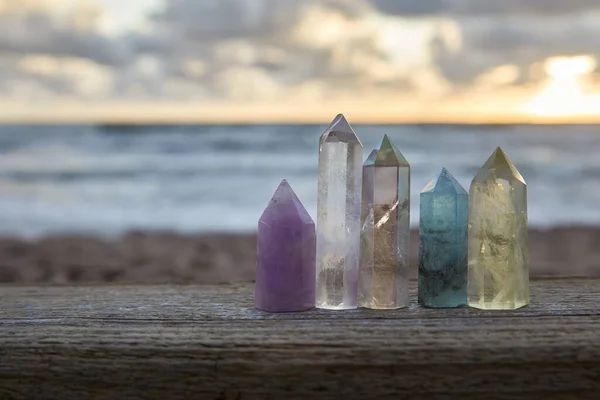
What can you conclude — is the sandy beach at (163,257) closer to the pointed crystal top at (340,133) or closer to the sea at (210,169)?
the sea at (210,169)

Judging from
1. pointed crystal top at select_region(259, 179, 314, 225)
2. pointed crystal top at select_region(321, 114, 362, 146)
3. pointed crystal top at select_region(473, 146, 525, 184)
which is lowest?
pointed crystal top at select_region(259, 179, 314, 225)

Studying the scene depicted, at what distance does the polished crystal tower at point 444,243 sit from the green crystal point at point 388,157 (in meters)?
0.07

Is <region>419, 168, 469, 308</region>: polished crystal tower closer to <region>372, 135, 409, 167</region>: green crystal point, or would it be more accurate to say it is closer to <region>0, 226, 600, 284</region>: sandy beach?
<region>372, 135, 409, 167</region>: green crystal point

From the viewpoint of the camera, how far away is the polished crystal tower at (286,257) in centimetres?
101

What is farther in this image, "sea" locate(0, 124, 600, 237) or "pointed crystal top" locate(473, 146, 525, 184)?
"sea" locate(0, 124, 600, 237)

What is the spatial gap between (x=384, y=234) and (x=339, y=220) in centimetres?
8

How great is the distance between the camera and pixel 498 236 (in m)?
1.03

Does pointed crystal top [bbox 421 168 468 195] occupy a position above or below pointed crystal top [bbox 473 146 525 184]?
below

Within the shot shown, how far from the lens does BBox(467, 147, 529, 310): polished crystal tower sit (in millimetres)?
1035

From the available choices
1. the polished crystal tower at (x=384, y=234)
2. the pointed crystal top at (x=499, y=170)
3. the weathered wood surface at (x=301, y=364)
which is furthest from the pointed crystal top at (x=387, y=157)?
the weathered wood surface at (x=301, y=364)

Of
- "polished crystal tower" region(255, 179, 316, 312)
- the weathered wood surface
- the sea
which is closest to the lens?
the weathered wood surface

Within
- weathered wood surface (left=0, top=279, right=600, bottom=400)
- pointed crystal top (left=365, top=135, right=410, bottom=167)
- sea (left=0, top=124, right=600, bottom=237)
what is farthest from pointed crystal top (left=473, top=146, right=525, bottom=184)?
sea (left=0, top=124, right=600, bottom=237)

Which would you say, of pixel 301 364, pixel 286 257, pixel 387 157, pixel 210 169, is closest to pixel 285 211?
pixel 286 257

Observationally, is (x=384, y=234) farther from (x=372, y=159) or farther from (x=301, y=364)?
(x=301, y=364)
